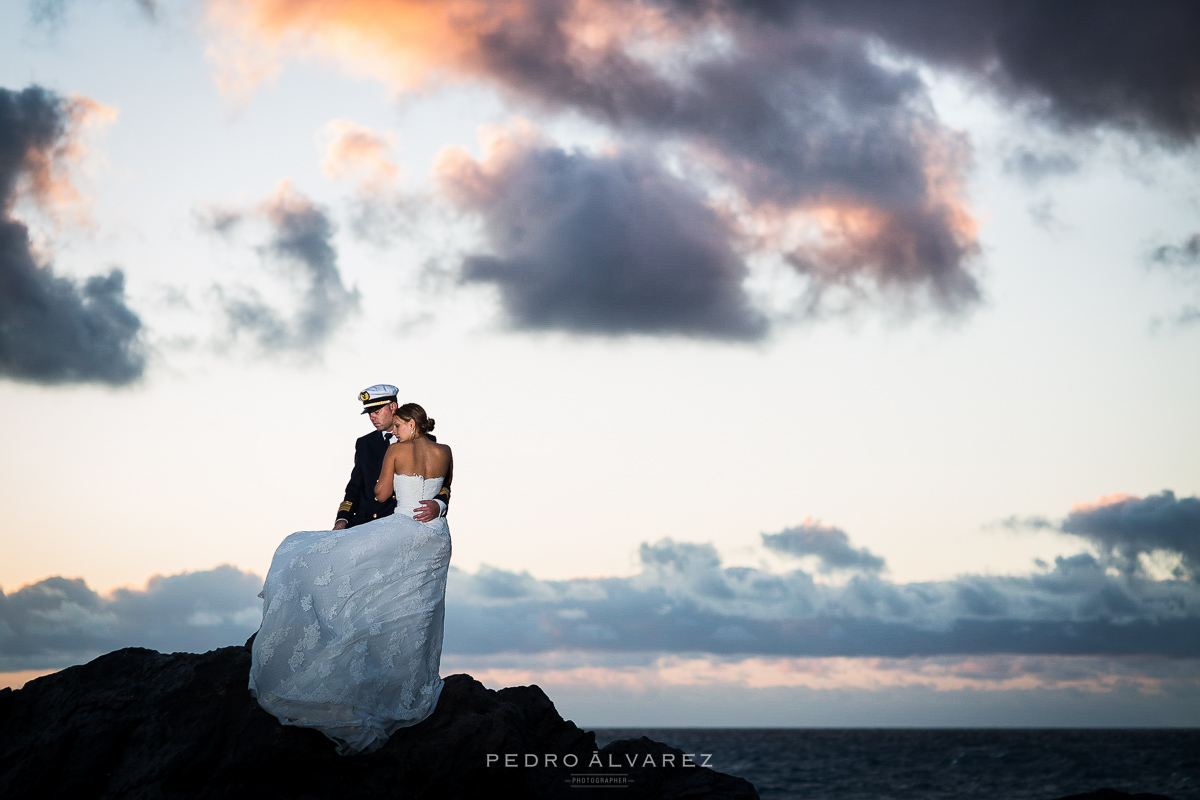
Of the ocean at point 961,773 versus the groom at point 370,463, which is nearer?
the groom at point 370,463

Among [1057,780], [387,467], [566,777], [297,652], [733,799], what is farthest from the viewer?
[1057,780]

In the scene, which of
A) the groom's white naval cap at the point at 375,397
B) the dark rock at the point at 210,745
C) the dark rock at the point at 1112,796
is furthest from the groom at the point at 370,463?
the dark rock at the point at 1112,796

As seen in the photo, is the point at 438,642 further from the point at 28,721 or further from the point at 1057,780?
the point at 1057,780

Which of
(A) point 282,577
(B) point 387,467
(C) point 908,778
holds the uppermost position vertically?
(B) point 387,467

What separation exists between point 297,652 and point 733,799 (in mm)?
7443

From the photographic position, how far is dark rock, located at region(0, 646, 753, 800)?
1091 cm

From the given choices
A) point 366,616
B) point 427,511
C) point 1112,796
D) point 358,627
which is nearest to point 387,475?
point 427,511

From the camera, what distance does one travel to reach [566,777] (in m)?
13.8

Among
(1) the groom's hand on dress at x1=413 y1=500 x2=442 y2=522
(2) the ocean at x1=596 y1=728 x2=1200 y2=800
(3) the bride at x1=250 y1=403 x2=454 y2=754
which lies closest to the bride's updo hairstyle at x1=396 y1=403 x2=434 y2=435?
(3) the bride at x1=250 y1=403 x2=454 y2=754

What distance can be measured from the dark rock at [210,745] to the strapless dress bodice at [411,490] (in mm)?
2586

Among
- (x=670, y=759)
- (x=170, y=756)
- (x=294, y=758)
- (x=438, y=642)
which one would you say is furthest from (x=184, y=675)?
(x=670, y=759)

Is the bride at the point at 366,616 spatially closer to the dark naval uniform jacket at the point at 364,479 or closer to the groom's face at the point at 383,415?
the groom's face at the point at 383,415

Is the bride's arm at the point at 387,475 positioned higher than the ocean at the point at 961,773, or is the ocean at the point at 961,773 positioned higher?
the bride's arm at the point at 387,475

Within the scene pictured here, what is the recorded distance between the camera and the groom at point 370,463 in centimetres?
1245
